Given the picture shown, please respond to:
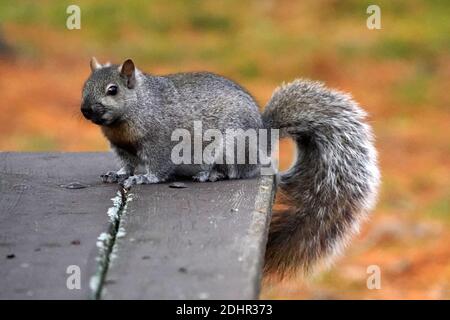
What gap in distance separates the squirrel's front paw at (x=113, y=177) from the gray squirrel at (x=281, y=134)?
2 cm

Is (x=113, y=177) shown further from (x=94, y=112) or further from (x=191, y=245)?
(x=191, y=245)

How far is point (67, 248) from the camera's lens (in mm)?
3180

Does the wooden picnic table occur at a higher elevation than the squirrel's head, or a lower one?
lower

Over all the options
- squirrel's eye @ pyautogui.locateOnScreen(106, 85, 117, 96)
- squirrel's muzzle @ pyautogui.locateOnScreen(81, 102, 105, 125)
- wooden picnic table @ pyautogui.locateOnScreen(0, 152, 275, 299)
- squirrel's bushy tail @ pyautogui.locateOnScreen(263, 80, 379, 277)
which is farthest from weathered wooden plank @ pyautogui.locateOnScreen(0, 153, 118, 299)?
squirrel's bushy tail @ pyautogui.locateOnScreen(263, 80, 379, 277)

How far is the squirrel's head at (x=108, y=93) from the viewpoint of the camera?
15.4 feet

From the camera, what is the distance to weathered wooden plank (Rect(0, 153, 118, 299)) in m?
2.88

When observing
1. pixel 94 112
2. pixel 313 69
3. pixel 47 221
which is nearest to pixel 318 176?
pixel 94 112

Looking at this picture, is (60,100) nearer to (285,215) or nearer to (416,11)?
(416,11)

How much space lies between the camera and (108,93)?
15.7ft

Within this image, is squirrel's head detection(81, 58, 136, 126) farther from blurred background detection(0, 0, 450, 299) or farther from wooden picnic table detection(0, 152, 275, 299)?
Result: blurred background detection(0, 0, 450, 299)

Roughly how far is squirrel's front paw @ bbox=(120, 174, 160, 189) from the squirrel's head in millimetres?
315

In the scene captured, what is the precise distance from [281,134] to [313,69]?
9200 millimetres

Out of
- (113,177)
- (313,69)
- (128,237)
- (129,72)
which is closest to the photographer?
(128,237)

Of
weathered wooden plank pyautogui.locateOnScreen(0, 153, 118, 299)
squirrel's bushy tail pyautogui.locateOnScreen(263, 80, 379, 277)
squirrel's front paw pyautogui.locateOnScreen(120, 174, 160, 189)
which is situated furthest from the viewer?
squirrel's bushy tail pyautogui.locateOnScreen(263, 80, 379, 277)
